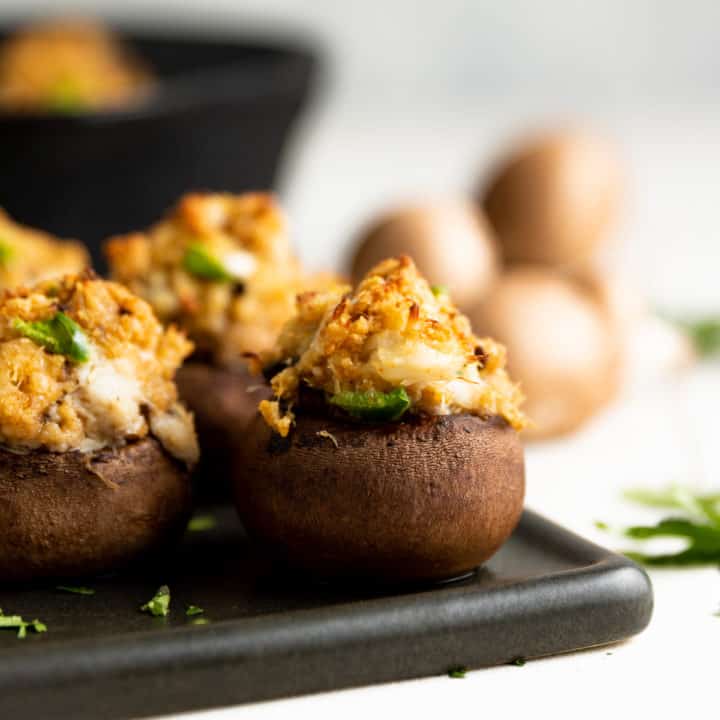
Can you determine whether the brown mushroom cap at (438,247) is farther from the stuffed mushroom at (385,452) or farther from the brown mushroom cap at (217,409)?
the stuffed mushroom at (385,452)

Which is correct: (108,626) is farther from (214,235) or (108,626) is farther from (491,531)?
(214,235)

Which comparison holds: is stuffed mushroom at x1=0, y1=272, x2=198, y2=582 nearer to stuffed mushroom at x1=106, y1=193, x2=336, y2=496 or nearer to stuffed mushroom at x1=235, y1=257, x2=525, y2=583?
stuffed mushroom at x1=235, y1=257, x2=525, y2=583

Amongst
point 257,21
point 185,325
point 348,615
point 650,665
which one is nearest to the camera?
point 348,615

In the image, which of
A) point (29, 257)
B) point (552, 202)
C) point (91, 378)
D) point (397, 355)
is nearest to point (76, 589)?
point (91, 378)

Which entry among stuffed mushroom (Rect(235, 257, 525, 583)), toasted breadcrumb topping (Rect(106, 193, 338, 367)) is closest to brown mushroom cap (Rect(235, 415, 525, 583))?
stuffed mushroom (Rect(235, 257, 525, 583))

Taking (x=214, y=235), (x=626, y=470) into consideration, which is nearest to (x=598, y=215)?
(x=626, y=470)

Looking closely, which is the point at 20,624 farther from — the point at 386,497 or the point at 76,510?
the point at 386,497
